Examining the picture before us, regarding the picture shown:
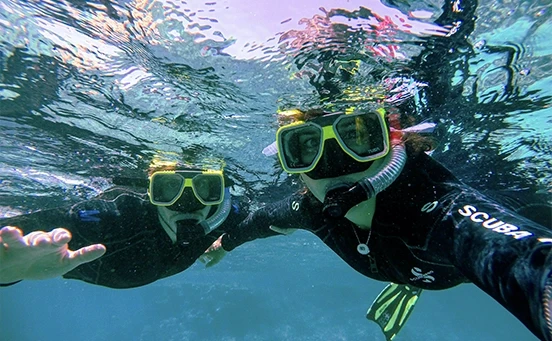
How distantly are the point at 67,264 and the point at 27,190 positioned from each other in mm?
14989

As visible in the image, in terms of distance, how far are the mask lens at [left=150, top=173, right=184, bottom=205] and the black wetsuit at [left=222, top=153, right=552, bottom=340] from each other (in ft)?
7.60

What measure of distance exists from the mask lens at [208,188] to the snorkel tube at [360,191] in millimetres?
3730

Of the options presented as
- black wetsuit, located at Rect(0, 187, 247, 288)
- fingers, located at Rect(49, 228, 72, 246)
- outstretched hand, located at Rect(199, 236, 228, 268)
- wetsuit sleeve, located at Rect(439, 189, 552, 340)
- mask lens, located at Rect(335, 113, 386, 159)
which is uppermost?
mask lens, located at Rect(335, 113, 386, 159)

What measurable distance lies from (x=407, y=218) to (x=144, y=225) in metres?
5.20

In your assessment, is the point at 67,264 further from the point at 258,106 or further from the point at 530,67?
the point at 530,67

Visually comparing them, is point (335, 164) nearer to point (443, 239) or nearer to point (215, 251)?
point (443, 239)

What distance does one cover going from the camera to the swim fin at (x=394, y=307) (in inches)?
305

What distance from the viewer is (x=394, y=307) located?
7938mm

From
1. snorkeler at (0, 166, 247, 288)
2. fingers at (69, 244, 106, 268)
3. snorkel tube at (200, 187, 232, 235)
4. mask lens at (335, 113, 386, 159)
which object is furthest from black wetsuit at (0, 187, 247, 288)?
mask lens at (335, 113, 386, 159)

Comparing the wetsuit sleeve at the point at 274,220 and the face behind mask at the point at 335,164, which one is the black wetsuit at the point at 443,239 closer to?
the wetsuit sleeve at the point at 274,220

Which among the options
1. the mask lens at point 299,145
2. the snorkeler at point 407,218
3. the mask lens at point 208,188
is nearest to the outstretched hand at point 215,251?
the mask lens at point 208,188

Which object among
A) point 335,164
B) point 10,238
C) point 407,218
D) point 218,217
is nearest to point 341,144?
point 335,164

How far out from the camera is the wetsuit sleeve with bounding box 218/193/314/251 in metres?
5.46

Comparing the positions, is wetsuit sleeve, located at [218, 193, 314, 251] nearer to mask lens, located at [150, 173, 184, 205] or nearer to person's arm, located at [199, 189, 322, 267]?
person's arm, located at [199, 189, 322, 267]
